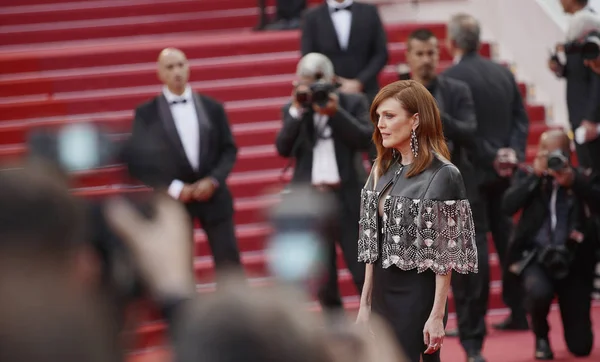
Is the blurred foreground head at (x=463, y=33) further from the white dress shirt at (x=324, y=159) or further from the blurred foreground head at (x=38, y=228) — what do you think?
the blurred foreground head at (x=38, y=228)

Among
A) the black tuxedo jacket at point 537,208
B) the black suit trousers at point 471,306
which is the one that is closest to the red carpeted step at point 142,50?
the black tuxedo jacket at point 537,208

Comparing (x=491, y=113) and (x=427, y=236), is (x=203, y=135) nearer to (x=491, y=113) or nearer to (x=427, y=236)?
(x=491, y=113)

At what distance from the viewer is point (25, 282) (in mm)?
1337

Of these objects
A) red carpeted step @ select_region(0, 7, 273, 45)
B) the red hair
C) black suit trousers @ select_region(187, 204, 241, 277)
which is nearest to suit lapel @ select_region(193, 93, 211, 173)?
black suit trousers @ select_region(187, 204, 241, 277)

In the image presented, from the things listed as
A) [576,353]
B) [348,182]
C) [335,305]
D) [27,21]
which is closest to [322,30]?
[348,182]

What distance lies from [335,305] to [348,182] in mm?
802

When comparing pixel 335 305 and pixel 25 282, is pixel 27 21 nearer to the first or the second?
pixel 335 305

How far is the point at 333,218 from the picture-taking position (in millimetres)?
1971

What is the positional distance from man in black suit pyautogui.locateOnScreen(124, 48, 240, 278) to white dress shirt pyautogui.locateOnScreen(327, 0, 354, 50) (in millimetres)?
1565

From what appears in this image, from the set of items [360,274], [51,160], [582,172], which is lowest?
[360,274]

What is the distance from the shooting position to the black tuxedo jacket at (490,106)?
24.0ft

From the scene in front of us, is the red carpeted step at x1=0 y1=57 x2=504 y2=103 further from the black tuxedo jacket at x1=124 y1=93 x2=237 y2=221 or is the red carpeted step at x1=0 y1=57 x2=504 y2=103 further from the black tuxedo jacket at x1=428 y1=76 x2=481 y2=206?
the black tuxedo jacket at x1=428 y1=76 x2=481 y2=206

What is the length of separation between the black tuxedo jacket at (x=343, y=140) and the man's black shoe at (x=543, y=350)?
4.77ft

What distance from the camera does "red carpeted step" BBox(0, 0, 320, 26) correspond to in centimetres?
1232
